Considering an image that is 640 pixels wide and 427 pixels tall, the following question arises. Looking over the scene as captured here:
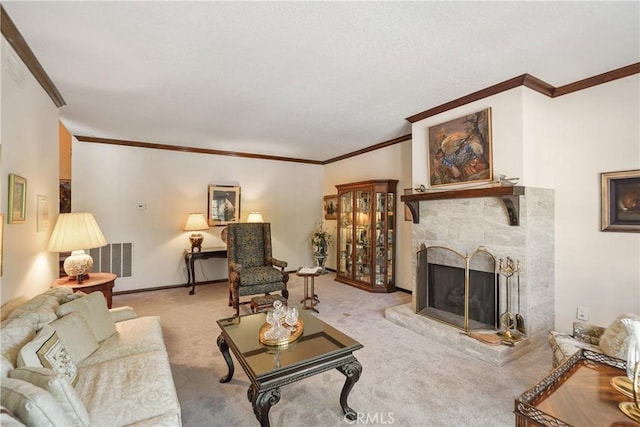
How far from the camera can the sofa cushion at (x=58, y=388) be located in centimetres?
123

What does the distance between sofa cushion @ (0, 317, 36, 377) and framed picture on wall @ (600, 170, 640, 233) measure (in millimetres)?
4395

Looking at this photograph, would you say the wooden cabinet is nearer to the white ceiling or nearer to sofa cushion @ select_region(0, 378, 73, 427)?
the white ceiling

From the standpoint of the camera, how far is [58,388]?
1.23 m

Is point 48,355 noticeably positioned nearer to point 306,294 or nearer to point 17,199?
point 17,199

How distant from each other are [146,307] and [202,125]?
2731mm

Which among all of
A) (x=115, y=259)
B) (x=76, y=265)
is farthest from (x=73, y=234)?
(x=115, y=259)

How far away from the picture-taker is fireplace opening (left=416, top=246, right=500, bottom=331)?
3.07 meters

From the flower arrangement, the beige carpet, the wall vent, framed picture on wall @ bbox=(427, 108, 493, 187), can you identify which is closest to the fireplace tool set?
the beige carpet

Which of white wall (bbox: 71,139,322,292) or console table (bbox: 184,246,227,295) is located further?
console table (bbox: 184,246,227,295)

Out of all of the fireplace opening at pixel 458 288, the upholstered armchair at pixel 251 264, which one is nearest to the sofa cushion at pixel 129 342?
the upholstered armchair at pixel 251 264

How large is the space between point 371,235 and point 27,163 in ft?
14.1

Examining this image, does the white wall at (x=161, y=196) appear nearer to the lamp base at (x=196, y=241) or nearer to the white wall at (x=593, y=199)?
the lamp base at (x=196, y=241)

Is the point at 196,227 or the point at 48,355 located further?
the point at 196,227

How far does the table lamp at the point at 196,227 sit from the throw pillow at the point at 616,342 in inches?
201
